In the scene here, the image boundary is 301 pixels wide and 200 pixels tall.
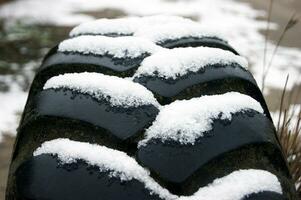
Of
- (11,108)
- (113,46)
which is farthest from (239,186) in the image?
(11,108)

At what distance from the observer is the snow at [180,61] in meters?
1.08

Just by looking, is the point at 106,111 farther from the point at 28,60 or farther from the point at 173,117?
the point at 28,60

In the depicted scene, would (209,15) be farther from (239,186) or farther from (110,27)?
(239,186)

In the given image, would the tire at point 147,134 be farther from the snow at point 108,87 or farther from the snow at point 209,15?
the snow at point 209,15

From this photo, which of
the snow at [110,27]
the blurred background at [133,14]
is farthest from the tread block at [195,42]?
the blurred background at [133,14]

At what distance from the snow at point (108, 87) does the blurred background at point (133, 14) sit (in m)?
1.31

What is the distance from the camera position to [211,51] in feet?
3.90

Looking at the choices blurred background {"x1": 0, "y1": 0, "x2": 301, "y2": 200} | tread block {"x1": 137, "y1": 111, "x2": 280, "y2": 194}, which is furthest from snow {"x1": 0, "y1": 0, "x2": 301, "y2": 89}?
tread block {"x1": 137, "y1": 111, "x2": 280, "y2": 194}

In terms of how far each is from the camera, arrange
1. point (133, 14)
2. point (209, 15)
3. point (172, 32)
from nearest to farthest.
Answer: point (172, 32) < point (133, 14) < point (209, 15)

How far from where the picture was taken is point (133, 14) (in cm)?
507

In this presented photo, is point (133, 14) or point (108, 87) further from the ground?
point (108, 87)

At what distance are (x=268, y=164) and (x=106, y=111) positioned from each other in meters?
0.31

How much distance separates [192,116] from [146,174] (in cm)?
15

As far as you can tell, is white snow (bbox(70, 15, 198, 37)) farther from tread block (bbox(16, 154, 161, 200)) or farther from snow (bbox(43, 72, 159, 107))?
tread block (bbox(16, 154, 161, 200))
